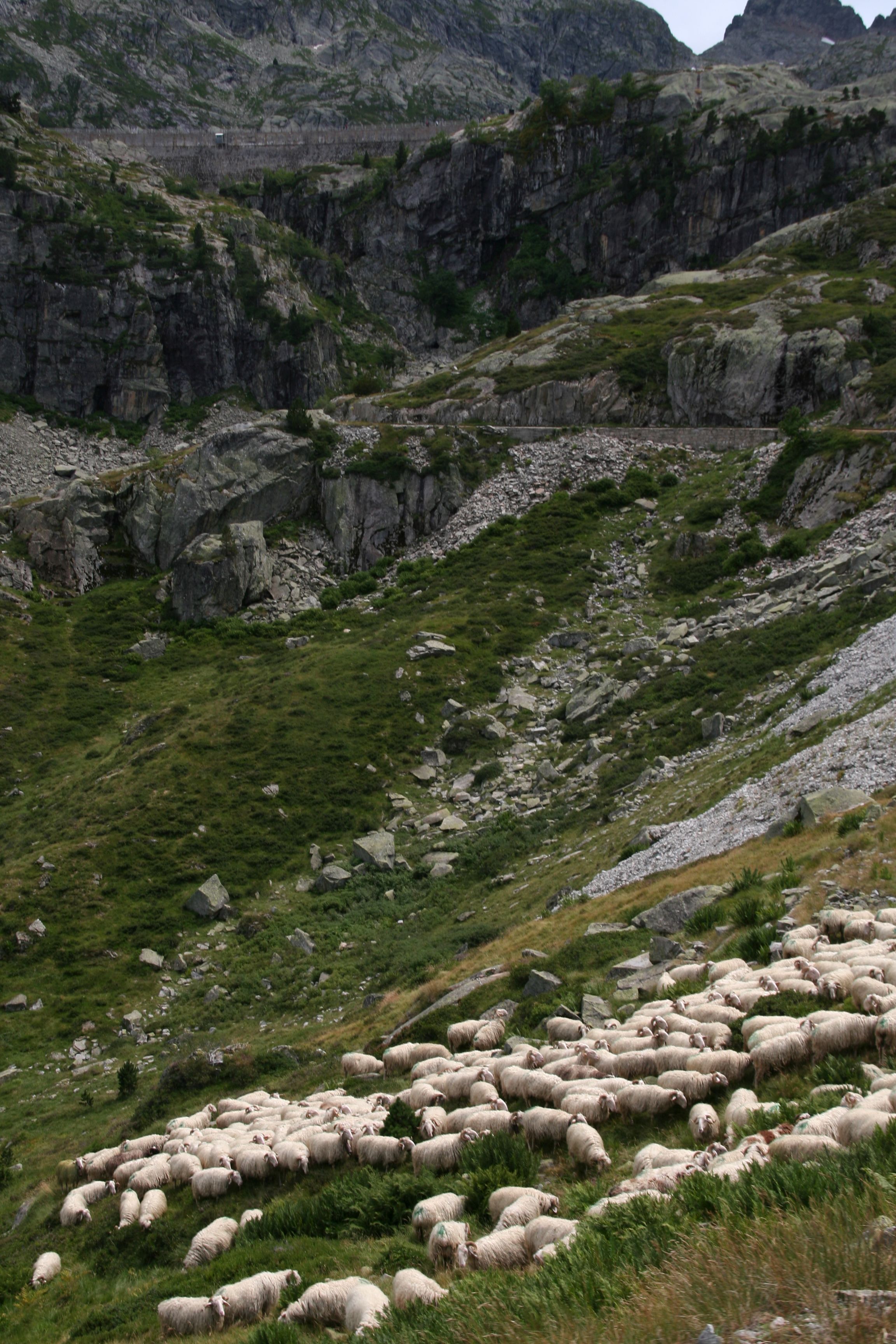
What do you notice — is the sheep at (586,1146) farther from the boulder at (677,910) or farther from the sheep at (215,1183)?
the boulder at (677,910)

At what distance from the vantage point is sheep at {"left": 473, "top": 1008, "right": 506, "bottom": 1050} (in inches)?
597

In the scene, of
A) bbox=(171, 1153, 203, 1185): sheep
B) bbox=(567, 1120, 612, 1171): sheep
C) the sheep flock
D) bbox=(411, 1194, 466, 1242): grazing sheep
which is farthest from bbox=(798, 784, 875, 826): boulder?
bbox=(171, 1153, 203, 1185): sheep

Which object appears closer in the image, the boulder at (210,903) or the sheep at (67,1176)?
the sheep at (67,1176)

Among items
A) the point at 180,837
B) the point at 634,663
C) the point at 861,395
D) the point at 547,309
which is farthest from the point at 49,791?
the point at 547,309

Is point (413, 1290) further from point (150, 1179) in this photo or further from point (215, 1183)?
point (150, 1179)

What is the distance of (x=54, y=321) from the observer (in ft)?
389

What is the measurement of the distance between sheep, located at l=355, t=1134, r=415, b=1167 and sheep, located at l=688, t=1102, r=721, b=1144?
12.2 ft

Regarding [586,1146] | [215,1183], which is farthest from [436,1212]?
[215,1183]

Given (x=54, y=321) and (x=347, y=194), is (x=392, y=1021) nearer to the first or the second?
(x=54, y=321)

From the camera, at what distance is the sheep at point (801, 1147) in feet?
23.6

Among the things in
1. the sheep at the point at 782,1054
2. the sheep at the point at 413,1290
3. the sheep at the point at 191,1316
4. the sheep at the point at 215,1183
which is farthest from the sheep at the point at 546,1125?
the sheep at the point at 215,1183

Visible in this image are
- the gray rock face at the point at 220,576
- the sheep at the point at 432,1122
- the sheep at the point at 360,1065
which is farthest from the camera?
the gray rock face at the point at 220,576

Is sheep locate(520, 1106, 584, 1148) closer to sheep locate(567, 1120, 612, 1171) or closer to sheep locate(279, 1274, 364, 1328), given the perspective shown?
sheep locate(567, 1120, 612, 1171)

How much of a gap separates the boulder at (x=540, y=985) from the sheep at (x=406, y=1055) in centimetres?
224
